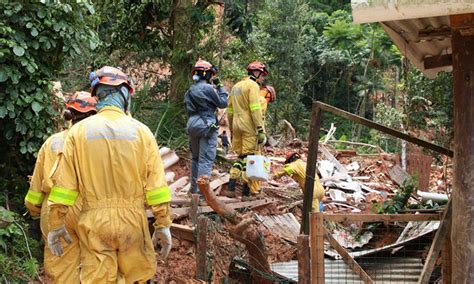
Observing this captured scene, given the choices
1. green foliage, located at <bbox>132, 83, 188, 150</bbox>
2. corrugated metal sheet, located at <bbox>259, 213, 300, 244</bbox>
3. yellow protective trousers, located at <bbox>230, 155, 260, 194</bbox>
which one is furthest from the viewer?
green foliage, located at <bbox>132, 83, 188, 150</bbox>

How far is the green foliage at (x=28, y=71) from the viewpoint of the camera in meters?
7.55

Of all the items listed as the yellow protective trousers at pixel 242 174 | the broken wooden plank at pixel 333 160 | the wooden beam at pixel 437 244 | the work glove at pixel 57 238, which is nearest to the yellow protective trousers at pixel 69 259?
the work glove at pixel 57 238

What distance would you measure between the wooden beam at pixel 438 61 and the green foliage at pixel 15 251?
4.82 meters

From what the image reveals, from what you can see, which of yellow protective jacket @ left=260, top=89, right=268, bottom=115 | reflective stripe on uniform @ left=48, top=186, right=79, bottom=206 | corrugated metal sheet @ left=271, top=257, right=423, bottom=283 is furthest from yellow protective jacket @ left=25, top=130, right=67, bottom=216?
yellow protective jacket @ left=260, top=89, right=268, bottom=115

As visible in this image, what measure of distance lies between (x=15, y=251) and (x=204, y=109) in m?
3.38

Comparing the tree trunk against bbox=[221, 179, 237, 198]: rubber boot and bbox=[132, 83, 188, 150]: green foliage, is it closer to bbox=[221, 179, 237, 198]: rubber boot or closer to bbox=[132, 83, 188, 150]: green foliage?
bbox=[132, 83, 188, 150]: green foliage

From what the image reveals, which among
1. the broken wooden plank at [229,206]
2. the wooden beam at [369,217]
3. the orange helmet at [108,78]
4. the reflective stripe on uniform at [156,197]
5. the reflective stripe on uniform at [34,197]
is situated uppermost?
the orange helmet at [108,78]

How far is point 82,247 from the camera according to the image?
490cm

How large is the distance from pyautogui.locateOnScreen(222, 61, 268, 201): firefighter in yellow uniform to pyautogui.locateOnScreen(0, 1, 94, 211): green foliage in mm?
2697

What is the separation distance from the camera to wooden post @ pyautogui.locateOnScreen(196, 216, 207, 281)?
6812mm

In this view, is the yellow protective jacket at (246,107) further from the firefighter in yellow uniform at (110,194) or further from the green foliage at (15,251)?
the firefighter in yellow uniform at (110,194)

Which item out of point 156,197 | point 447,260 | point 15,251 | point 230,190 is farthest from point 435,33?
point 15,251

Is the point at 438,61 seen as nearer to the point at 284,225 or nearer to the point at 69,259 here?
the point at 284,225

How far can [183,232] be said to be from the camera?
7887 mm
